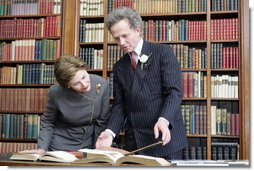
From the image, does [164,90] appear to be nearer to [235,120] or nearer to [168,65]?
[168,65]

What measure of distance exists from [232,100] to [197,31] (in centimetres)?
72

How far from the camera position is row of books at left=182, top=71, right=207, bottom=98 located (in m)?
3.23

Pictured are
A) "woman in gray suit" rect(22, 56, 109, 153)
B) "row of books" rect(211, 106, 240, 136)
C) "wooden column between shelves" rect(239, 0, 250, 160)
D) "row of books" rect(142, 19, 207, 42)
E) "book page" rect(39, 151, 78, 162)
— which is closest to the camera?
"book page" rect(39, 151, 78, 162)

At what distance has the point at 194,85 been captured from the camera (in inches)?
128

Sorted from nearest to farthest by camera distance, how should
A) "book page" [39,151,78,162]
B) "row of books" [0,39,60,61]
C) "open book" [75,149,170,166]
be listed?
"open book" [75,149,170,166] → "book page" [39,151,78,162] → "row of books" [0,39,60,61]

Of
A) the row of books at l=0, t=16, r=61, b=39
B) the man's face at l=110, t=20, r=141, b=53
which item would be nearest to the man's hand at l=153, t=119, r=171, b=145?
the man's face at l=110, t=20, r=141, b=53

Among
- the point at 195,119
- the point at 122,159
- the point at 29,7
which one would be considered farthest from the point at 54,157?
the point at 29,7

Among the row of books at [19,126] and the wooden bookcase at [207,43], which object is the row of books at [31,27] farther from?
the row of books at [19,126]

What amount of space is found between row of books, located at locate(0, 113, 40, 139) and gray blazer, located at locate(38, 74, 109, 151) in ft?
4.93

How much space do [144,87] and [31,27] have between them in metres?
2.22

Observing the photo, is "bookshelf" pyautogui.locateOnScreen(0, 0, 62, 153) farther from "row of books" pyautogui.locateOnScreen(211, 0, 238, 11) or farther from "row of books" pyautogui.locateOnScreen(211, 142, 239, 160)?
"row of books" pyautogui.locateOnScreen(211, 142, 239, 160)

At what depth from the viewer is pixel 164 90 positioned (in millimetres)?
1772

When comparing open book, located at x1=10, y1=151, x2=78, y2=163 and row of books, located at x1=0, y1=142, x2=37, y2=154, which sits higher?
open book, located at x1=10, y1=151, x2=78, y2=163

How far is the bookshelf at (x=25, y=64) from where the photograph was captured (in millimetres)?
3525
